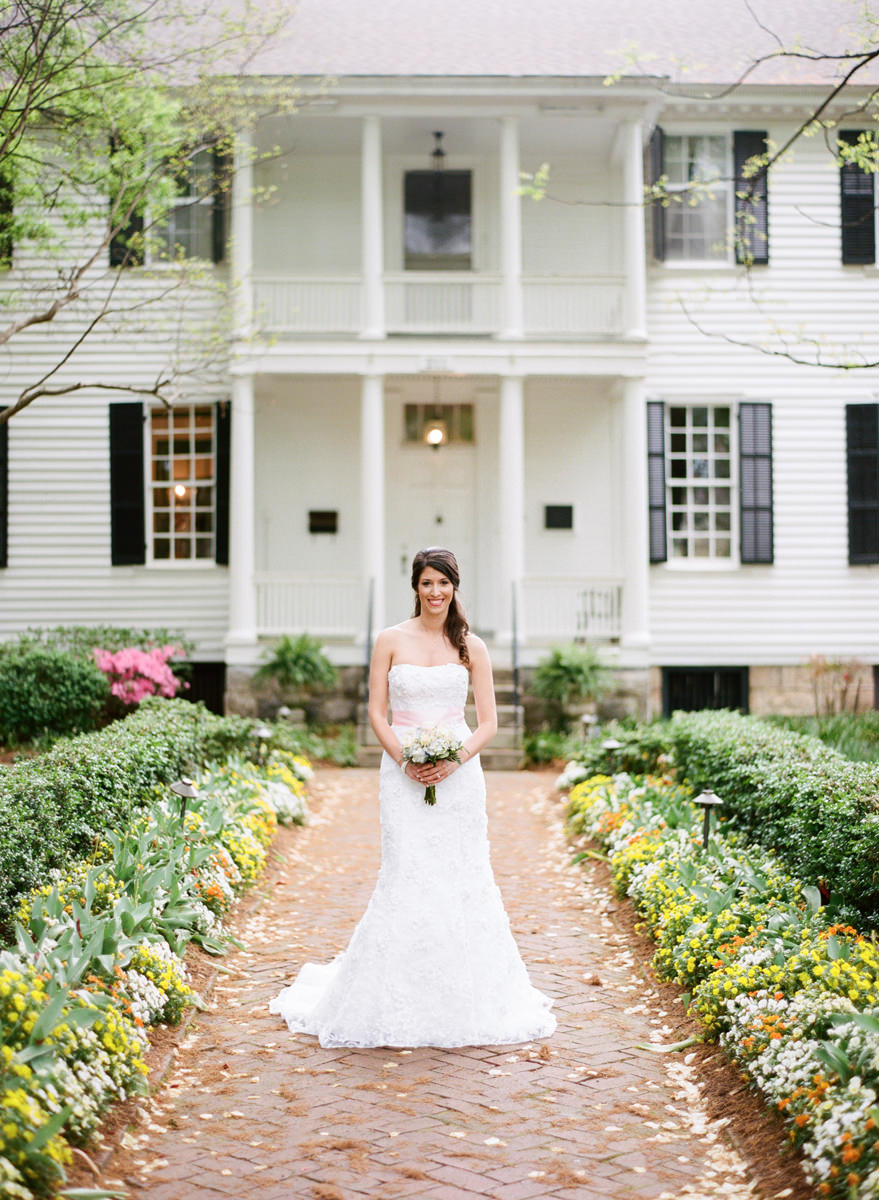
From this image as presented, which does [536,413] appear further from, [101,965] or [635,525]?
[101,965]

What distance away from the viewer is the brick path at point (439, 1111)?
3.87 metres

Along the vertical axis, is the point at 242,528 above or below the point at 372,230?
below

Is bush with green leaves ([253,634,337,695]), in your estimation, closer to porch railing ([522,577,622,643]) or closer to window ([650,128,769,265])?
porch railing ([522,577,622,643])

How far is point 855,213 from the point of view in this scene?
15359mm

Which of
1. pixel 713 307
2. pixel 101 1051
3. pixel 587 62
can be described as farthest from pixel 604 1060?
pixel 587 62

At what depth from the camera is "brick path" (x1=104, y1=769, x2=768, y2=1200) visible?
12.7 ft

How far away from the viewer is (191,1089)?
4641mm

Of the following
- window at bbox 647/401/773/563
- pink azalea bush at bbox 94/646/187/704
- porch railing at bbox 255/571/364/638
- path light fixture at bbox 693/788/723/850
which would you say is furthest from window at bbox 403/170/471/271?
path light fixture at bbox 693/788/723/850

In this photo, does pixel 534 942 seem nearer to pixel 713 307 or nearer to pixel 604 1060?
pixel 604 1060

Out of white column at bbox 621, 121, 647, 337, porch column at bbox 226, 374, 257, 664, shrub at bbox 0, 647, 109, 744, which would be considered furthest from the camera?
white column at bbox 621, 121, 647, 337

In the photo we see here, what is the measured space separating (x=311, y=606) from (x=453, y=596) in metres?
9.03

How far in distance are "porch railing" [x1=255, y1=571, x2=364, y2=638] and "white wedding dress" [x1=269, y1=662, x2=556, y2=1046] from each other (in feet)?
28.7

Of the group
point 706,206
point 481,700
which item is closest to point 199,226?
point 706,206

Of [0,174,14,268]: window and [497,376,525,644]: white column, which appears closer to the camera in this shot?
[0,174,14,268]: window
